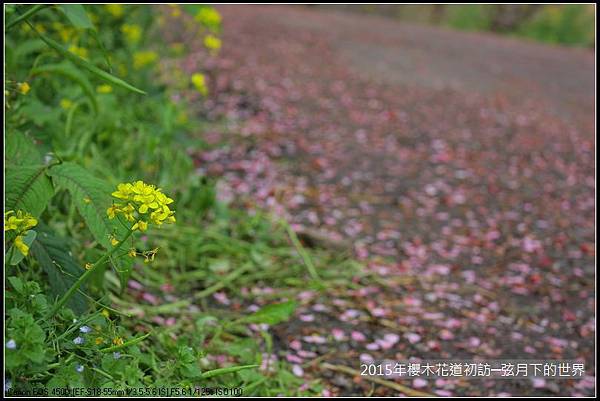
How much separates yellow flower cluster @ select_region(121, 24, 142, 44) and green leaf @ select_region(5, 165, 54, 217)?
168 centimetres

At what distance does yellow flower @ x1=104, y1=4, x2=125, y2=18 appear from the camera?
98.8 inches

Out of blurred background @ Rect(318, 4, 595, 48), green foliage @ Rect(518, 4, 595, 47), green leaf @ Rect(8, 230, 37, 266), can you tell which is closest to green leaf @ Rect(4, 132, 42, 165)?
green leaf @ Rect(8, 230, 37, 266)

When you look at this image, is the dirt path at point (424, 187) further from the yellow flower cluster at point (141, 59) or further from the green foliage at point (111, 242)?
the yellow flower cluster at point (141, 59)

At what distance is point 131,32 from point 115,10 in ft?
0.83

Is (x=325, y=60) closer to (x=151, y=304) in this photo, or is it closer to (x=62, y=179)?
(x=151, y=304)

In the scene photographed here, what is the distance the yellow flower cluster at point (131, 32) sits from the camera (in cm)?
281

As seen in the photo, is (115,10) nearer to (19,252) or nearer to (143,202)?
(19,252)

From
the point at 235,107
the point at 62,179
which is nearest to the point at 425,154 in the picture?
the point at 235,107

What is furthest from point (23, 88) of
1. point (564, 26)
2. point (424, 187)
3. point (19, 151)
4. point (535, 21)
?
point (535, 21)

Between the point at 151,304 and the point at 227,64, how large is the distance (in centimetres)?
353

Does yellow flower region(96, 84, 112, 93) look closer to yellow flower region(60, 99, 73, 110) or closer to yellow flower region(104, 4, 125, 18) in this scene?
yellow flower region(60, 99, 73, 110)

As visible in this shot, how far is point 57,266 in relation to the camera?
4.22 ft

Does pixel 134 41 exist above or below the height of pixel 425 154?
above

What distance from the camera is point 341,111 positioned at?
476cm
